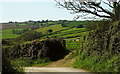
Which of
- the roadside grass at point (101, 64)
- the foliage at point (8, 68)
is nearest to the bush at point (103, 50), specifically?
the roadside grass at point (101, 64)

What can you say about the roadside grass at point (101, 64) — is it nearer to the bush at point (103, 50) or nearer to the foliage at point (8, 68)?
the bush at point (103, 50)

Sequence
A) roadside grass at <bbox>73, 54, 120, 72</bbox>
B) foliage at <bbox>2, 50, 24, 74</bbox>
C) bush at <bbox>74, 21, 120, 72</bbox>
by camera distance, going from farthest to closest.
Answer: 1. bush at <bbox>74, 21, 120, 72</bbox>
2. roadside grass at <bbox>73, 54, 120, 72</bbox>
3. foliage at <bbox>2, 50, 24, 74</bbox>

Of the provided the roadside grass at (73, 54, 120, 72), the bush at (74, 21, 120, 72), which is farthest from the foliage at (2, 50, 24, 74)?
the bush at (74, 21, 120, 72)

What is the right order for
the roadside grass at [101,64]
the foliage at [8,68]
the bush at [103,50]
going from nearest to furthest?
the foliage at [8,68], the roadside grass at [101,64], the bush at [103,50]

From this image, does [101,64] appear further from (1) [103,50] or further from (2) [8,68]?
(2) [8,68]

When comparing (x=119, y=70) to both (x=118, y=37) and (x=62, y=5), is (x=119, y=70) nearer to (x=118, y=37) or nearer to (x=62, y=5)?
(x=118, y=37)

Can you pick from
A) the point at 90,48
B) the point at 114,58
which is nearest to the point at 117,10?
the point at 90,48

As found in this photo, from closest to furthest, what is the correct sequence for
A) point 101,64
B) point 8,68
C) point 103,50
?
point 8,68 < point 101,64 < point 103,50

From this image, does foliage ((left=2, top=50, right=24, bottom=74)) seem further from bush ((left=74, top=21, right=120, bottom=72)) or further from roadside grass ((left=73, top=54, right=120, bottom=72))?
bush ((left=74, top=21, right=120, bottom=72))

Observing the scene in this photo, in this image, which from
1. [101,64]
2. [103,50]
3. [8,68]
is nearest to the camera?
[8,68]

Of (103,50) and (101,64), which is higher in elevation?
(103,50)

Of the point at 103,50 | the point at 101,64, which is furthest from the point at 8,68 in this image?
the point at 103,50

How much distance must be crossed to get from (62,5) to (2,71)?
55.1 ft

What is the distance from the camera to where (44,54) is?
24359 mm
